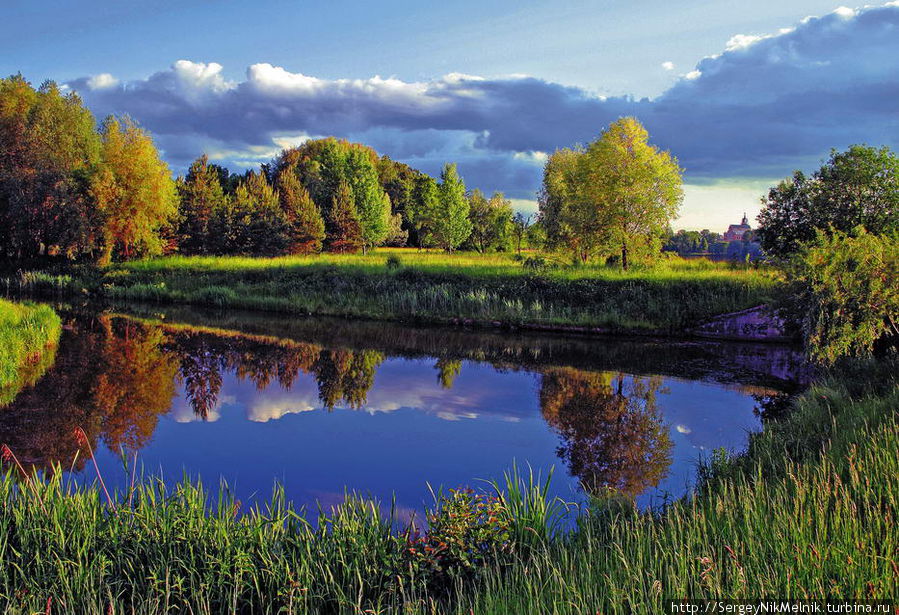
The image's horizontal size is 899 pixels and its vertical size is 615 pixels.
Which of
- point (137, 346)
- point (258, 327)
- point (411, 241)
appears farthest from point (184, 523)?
point (411, 241)

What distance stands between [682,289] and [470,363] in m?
10.0

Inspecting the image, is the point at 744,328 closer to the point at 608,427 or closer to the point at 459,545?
the point at 608,427

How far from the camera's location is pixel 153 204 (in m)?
43.7

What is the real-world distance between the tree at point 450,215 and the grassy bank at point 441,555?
5269 cm

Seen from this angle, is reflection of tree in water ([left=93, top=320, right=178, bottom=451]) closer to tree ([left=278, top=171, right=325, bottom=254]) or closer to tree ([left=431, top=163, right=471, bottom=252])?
tree ([left=278, top=171, right=325, bottom=254])

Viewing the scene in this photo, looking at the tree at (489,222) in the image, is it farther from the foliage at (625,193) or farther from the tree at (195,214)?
the foliage at (625,193)

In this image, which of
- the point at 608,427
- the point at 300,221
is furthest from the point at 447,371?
the point at 300,221

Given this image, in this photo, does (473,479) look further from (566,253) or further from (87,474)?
(566,253)

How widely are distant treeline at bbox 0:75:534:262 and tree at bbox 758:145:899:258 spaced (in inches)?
1231

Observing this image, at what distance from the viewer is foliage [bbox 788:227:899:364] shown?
11672mm

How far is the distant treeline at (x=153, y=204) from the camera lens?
4291cm

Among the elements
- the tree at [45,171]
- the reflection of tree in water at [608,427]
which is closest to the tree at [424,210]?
the tree at [45,171]

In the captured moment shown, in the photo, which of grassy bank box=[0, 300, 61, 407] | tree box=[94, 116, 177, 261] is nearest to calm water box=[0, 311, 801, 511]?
grassy bank box=[0, 300, 61, 407]

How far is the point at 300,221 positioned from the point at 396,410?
4287 centimetres
